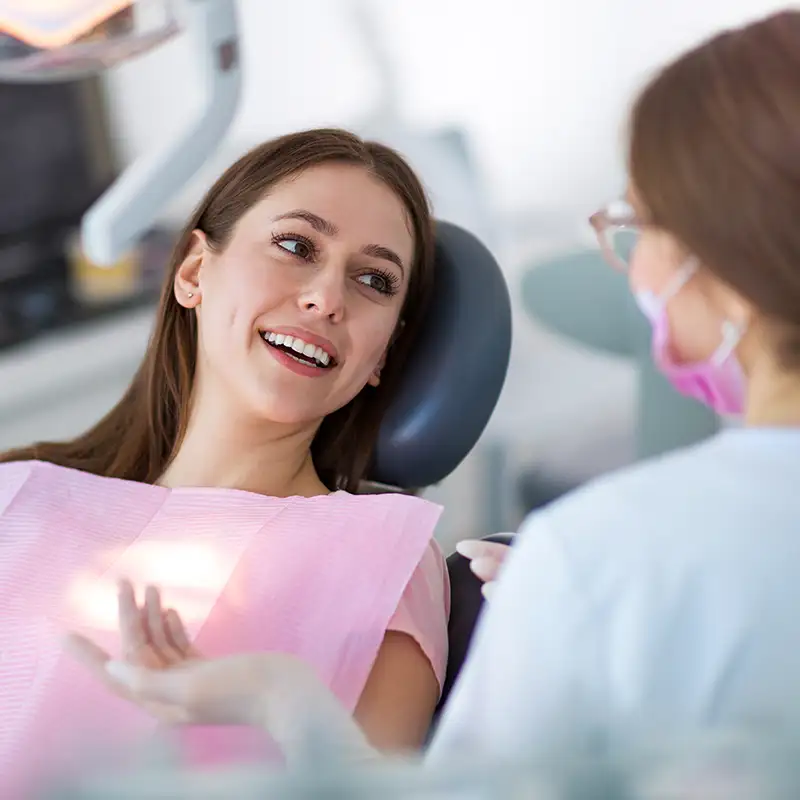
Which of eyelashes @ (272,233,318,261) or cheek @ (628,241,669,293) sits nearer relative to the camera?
cheek @ (628,241,669,293)

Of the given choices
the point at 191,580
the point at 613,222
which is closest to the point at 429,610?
the point at 191,580

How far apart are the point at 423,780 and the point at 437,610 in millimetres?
623

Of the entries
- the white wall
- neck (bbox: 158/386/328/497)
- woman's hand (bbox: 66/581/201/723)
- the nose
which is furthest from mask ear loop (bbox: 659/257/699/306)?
the white wall

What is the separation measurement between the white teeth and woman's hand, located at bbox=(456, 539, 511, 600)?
30 cm

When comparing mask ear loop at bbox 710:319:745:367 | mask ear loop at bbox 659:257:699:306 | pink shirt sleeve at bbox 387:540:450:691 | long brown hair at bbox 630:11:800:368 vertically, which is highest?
long brown hair at bbox 630:11:800:368

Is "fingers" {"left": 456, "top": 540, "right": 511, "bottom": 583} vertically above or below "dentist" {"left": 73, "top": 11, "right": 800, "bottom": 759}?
below

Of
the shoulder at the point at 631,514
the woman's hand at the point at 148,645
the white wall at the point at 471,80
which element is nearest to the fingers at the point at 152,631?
the woman's hand at the point at 148,645

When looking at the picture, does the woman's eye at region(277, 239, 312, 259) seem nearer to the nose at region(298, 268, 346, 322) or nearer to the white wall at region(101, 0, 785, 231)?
the nose at region(298, 268, 346, 322)

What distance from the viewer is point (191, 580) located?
4.17 ft

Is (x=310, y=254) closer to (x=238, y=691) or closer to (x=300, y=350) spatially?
(x=300, y=350)

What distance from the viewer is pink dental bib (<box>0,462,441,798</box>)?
1182mm

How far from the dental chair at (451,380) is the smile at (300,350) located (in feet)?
0.39

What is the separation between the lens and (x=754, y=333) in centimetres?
81

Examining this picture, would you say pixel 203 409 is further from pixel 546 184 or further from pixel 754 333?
pixel 546 184
